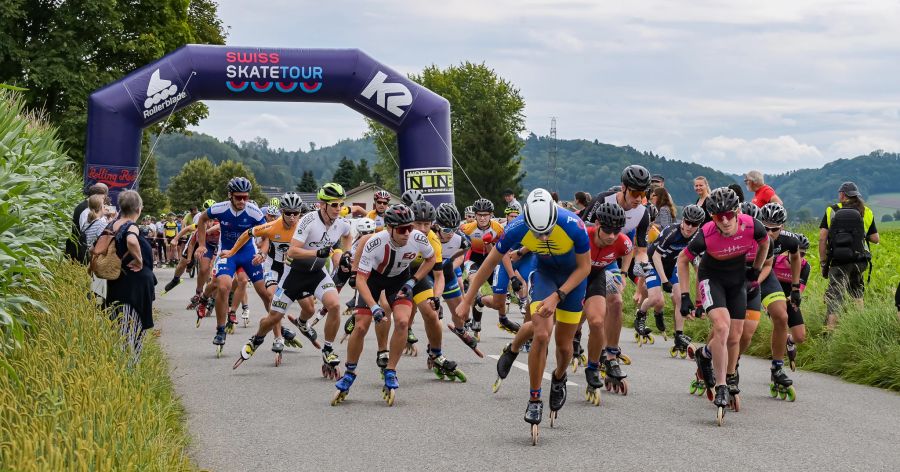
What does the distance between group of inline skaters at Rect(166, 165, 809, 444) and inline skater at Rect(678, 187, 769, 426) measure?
0.01m

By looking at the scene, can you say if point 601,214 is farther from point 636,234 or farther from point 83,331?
point 83,331

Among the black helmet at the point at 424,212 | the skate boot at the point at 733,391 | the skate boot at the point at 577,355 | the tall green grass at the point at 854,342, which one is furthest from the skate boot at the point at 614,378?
the tall green grass at the point at 854,342

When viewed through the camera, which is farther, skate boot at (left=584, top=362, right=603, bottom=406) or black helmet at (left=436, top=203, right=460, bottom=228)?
black helmet at (left=436, top=203, right=460, bottom=228)

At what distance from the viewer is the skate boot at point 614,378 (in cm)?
1030

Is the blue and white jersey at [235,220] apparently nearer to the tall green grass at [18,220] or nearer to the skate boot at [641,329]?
the tall green grass at [18,220]

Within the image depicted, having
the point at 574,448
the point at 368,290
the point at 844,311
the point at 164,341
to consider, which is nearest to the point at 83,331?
the point at 368,290

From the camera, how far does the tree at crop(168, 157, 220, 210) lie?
145350mm

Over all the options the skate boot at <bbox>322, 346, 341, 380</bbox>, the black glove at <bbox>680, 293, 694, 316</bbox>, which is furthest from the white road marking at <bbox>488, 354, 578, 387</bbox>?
the skate boot at <bbox>322, 346, 341, 380</bbox>

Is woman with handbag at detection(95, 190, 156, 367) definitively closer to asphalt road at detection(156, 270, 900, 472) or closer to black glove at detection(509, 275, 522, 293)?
asphalt road at detection(156, 270, 900, 472)

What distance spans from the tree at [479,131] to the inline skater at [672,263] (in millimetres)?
58531

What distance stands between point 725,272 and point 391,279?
10.6ft

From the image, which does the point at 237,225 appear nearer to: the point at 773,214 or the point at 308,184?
the point at 773,214

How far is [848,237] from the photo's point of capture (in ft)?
45.8

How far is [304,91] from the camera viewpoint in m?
25.6
